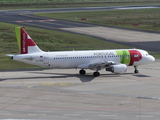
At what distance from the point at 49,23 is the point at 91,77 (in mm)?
72849

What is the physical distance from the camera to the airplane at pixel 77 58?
54156 mm

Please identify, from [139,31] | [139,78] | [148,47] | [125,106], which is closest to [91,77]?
[139,78]

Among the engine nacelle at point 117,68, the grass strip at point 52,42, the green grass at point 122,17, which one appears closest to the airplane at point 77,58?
the engine nacelle at point 117,68

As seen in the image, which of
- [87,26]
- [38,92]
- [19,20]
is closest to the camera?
[38,92]

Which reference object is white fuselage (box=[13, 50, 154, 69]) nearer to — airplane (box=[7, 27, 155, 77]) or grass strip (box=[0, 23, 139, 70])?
airplane (box=[7, 27, 155, 77])

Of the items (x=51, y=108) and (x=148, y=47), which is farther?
(x=148, y=47)

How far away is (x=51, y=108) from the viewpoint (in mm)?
37500

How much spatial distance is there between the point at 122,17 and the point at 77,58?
91.7 m

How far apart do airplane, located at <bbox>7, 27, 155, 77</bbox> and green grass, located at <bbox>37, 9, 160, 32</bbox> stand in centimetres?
6040

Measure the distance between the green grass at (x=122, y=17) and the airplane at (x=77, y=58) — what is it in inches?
2378

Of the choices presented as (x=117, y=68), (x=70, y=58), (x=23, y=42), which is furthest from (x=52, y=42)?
(x=117, y=68)

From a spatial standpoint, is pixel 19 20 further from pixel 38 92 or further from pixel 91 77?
pixel 38 92

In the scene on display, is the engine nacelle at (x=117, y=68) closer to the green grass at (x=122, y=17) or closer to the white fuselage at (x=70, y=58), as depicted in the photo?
the white fuselage at (x=70, y=58)

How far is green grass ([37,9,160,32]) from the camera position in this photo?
4936 inches
